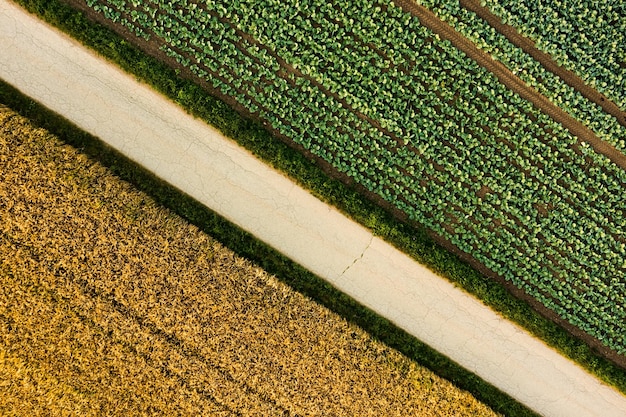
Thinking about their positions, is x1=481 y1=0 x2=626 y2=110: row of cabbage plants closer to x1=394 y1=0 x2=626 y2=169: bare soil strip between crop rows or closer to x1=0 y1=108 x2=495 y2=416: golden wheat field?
x1=394 y1=0 x2=626 y2=169: bare soil strip between crop rows

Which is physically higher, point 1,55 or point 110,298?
point 1,55

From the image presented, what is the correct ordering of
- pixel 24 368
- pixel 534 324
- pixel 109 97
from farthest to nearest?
1. pixel 534 324
2. pixel 109 97
3. pixel 24 368

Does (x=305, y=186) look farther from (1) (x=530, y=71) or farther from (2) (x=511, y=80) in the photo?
(1) (x=530, y=71)

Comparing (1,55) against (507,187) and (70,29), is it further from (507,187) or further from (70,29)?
(507,187)

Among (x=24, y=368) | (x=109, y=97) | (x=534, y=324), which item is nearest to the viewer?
(x=24, y=368)

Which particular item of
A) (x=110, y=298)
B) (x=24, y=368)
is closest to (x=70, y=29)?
(x=110, y=298)

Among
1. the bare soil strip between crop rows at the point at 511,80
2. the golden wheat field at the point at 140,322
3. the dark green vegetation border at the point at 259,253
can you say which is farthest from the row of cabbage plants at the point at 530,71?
the golden wheat field at the point at 140,322

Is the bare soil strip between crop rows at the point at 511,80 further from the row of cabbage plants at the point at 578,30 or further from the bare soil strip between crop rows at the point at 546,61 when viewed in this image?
the row of cabbage plants at the point at 578,30

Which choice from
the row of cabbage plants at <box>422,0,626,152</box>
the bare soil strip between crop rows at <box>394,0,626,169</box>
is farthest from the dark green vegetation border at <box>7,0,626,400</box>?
the row of cabbage plants at <box>422,0,626,152</box>
